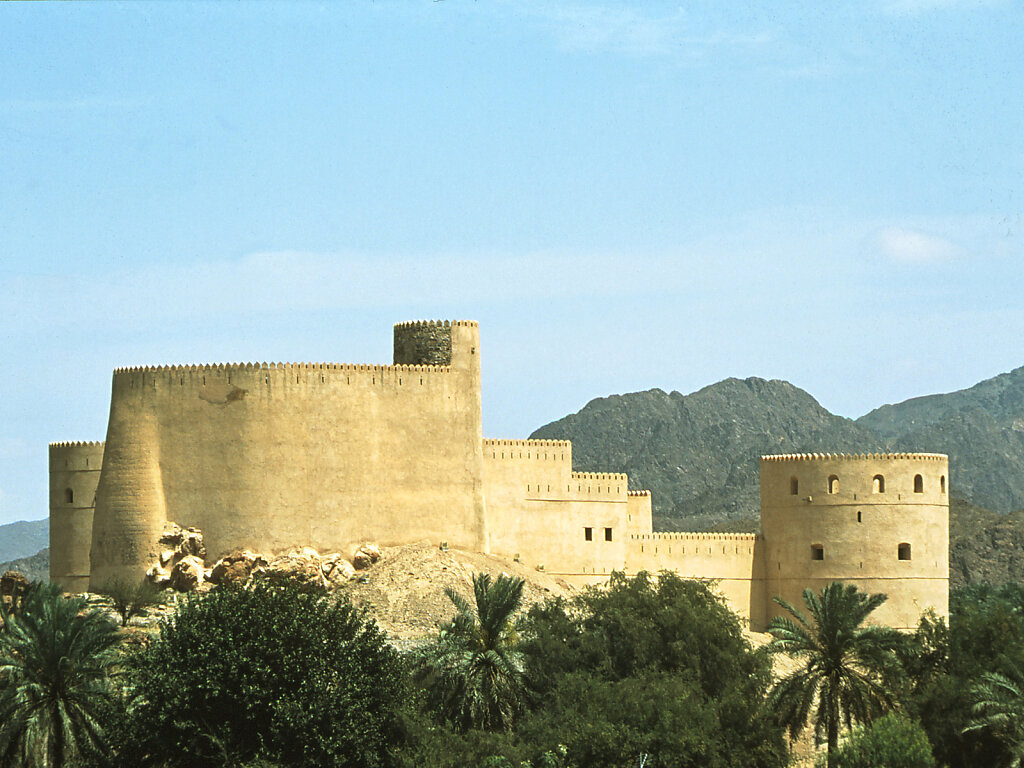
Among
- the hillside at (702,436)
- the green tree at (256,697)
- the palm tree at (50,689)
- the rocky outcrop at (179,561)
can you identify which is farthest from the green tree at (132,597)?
the hillside at (702,436)

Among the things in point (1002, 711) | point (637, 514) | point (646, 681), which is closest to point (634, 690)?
point (646, 681)

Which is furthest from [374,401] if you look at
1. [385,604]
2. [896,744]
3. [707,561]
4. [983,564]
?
[983,564]

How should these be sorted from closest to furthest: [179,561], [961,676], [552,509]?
[961,676], [179,561], [552,509]

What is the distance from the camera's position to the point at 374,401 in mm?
48625

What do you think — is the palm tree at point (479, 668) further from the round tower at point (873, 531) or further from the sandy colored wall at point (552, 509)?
the round tower at point (873, 531)

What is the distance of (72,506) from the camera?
5384cm

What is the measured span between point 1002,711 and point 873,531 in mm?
14452

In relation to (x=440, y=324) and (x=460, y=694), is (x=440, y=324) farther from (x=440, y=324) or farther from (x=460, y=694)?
(x=460, y=694)

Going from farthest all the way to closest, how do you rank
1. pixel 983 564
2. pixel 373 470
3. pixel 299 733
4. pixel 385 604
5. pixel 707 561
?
pixel 983 564 → pixel 707 561 → pixel 373 470 → pixel 385 604 → pixel 299 733

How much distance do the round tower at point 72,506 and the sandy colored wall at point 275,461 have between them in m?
4.24

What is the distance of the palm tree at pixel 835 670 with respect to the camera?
3819 cm

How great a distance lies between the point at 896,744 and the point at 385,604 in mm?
13962

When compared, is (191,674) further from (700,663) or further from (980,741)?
(980,741)

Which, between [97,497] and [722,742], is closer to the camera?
[722,742]
